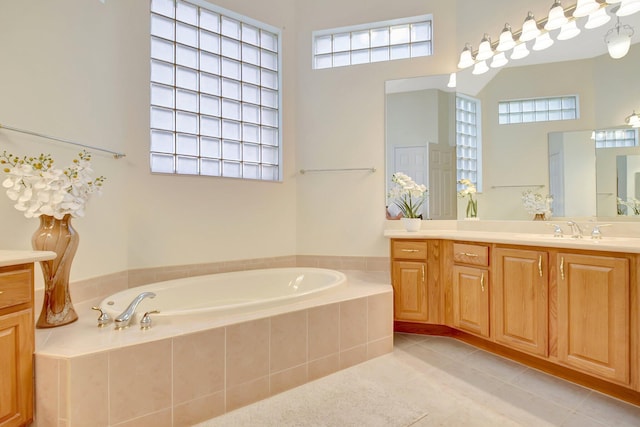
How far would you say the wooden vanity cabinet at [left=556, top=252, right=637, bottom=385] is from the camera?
1.68m

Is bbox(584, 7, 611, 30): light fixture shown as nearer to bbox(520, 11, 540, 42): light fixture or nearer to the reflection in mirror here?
bbox(520, 11, 540, 42): light fixture

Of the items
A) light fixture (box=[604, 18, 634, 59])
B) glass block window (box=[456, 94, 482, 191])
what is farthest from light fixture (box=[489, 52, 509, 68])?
light fixture (box=[604, 18, 634, 59])

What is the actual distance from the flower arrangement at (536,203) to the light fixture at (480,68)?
108cm

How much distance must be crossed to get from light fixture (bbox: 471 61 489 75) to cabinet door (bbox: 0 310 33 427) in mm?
3344

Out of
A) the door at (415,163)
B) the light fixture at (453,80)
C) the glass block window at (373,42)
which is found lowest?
the door at (415,163)

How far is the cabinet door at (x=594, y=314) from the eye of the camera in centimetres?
169

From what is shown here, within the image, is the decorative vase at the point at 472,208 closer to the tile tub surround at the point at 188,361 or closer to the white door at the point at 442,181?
the white door at the point at 442,181

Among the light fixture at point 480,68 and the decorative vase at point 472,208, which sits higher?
the light fixture at point 480,68

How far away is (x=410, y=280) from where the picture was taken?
8.95 feet

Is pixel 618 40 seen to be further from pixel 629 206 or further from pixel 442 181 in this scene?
pixel 442 181

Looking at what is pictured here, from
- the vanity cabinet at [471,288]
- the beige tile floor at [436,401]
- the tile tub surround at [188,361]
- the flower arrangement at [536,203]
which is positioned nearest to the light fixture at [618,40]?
the flower arrangement at [536,203]

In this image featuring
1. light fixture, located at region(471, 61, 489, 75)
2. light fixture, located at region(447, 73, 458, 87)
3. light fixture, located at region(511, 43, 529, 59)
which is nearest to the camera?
light fixture, located at region(511, 43, 529, 59)

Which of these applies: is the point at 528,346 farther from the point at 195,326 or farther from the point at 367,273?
the point at 195,326

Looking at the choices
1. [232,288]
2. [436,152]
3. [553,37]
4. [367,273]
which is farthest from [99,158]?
[553,37]
